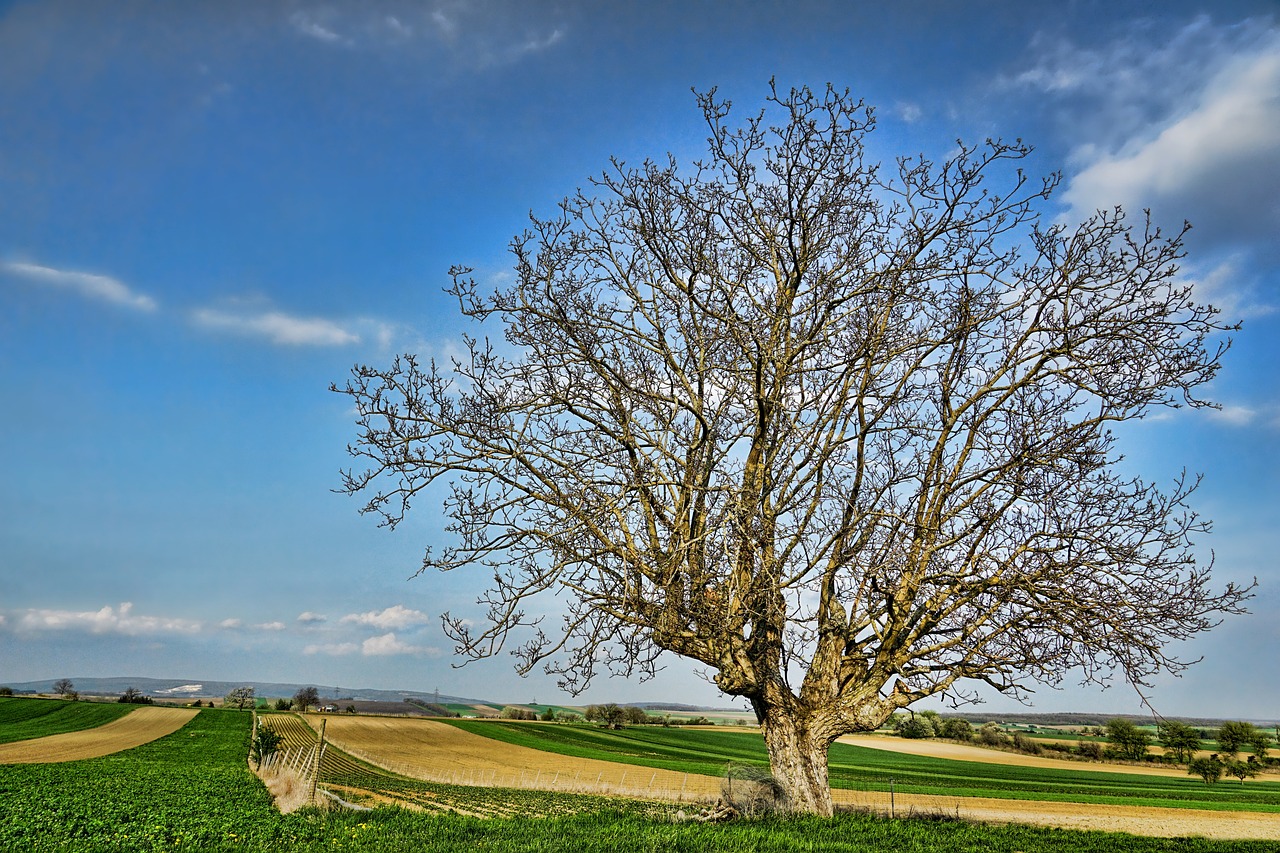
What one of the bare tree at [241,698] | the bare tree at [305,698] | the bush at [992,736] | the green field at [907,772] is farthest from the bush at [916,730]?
the bare tree at [241,698]

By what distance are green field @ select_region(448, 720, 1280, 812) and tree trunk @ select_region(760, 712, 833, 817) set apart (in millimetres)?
22464

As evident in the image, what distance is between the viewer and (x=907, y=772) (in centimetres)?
5300

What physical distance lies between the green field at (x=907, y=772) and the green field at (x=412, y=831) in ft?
70.7

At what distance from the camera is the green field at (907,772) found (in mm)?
39062

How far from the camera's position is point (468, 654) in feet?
33.2

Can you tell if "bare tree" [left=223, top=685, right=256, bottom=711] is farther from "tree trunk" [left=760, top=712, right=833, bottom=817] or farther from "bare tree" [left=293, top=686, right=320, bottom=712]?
"tree trunk" [left=760, top=712, right=833, bottom=817]

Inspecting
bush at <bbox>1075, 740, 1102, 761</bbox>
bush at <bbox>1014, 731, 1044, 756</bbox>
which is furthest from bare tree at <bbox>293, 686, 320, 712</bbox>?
bush at <bbox>1075, 740, 1102, 761</bbox>

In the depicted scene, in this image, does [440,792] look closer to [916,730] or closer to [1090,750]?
[916,730]

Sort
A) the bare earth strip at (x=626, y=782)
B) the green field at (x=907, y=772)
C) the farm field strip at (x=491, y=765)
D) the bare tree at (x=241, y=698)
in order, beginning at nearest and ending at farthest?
the bare earth strip at (x=626, y=782) → the farm field strip at (x=491, y=765) → the green field at (x=907, y=772) → the bare tree at (x=241, y=698)

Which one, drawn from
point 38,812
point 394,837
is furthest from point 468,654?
point 38,812

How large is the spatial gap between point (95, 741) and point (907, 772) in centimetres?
5507

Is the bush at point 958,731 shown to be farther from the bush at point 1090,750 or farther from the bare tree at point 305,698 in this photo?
the bare tree at point 305,698

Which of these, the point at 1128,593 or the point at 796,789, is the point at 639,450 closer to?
the point at 796,789

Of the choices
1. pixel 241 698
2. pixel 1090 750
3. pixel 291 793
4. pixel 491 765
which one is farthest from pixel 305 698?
pixel 1090 750
